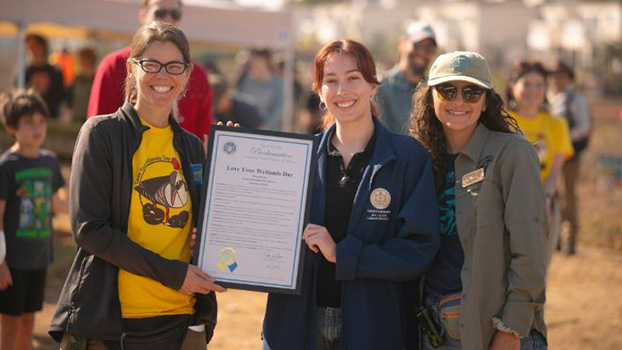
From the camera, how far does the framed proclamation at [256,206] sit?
381cm

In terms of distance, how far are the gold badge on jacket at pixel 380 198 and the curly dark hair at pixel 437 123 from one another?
366 millimetres

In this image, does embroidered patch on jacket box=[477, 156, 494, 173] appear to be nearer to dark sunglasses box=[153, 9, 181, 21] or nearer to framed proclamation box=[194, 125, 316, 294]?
framed proclamation box=[194, 125, 316, 294]

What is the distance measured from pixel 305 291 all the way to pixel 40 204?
2892 millimetres

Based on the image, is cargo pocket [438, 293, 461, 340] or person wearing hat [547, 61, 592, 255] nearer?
cargo pocket [438, 293, 461, 340]

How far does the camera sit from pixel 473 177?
3.91 m

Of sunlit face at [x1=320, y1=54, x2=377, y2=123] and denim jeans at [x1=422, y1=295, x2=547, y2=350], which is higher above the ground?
sunlit face at [x1=320, y1=54, x2=377, y2=123]

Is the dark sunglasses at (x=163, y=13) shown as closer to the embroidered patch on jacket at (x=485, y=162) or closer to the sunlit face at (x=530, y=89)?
the embroidered patch on jacket at (x=485, y=162)

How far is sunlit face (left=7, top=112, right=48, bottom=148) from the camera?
19.7 ft

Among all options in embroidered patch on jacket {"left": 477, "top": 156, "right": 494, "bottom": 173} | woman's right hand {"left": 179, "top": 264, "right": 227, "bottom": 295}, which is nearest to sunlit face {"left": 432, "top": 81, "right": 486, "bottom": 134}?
embroidered patch on jacket {"left": 477, "top": 156, "right": 494, "bottom": 173}

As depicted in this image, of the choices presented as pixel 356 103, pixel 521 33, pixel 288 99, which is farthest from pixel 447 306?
pixel 521 33

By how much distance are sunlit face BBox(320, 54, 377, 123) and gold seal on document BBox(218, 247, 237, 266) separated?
0.78 metres

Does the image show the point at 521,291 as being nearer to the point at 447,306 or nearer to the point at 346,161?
the point at 447,306

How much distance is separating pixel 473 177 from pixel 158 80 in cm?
146

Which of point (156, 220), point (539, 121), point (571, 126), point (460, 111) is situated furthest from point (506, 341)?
point (571, 126)
